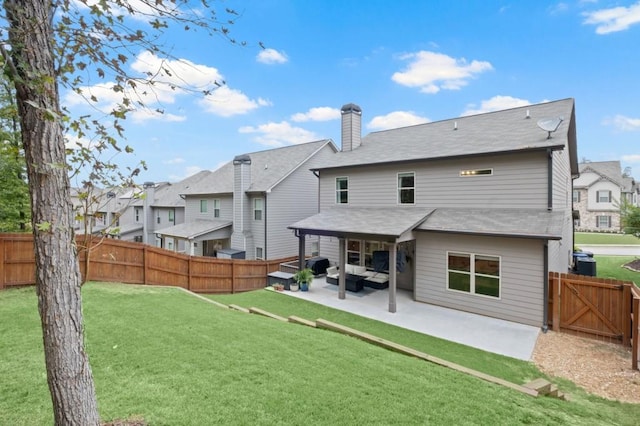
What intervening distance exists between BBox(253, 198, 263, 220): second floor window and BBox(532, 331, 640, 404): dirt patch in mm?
14850

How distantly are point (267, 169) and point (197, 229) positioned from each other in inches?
244

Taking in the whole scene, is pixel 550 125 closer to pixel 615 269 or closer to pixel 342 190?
pixel 342 190

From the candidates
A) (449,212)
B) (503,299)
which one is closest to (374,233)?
(449,212)

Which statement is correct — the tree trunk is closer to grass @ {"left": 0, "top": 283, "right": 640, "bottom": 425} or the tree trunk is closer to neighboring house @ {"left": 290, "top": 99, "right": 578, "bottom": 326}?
grass @ {"left": 0, "top": 283, "right": 640, "bottom": 425}

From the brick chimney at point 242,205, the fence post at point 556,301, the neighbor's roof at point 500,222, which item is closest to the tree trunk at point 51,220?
the neighbor's roof at point 500,222

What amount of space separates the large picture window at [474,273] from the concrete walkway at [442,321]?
0.87 m

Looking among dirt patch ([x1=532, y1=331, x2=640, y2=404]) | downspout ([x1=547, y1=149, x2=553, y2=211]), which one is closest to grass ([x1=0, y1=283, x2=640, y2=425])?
dirt patch ([x1=532, y1=331, x2=640, y2=404])

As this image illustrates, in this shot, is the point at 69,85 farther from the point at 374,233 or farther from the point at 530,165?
the point at 530,165

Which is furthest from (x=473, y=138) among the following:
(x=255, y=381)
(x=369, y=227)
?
(x=255, y=381)

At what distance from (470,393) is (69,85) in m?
6.05

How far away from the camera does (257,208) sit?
19359 mm

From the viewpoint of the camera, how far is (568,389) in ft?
20.1

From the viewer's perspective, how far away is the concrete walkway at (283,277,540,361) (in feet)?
27.2

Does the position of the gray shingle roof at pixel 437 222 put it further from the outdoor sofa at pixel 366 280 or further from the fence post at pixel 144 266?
the fence post at pixel 144 266
